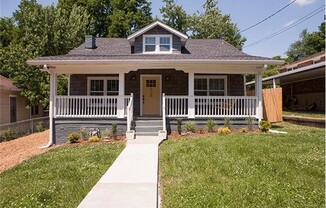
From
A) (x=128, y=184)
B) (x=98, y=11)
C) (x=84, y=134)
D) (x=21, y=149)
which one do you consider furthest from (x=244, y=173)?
(x=98, y=11)

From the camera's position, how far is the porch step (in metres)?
13.2

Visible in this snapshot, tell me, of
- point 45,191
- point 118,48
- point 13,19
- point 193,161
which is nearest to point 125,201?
point 45,191

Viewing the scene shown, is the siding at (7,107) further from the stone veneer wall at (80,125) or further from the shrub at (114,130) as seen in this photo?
the shrub at (114,130)

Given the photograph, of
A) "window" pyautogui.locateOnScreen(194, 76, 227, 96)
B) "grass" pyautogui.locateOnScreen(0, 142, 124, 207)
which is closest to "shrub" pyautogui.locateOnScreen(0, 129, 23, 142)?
"grass" pyautogui.locateOnScreen(0, 142, 124, 207)

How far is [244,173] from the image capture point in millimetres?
Answer: 6781

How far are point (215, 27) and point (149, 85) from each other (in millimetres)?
20023

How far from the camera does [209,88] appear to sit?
16.7 metres

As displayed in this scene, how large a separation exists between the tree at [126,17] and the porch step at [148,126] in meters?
22.2

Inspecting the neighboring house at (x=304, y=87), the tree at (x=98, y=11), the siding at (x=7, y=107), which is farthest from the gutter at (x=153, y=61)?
the tree at (x=98, y=11)

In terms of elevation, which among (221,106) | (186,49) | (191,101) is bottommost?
(221,106)

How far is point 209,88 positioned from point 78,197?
12.2m

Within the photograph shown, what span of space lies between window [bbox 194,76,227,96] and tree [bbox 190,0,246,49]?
1817 cm

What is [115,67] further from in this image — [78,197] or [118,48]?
[78,197]

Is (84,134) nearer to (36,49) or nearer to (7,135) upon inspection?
(7,135)
